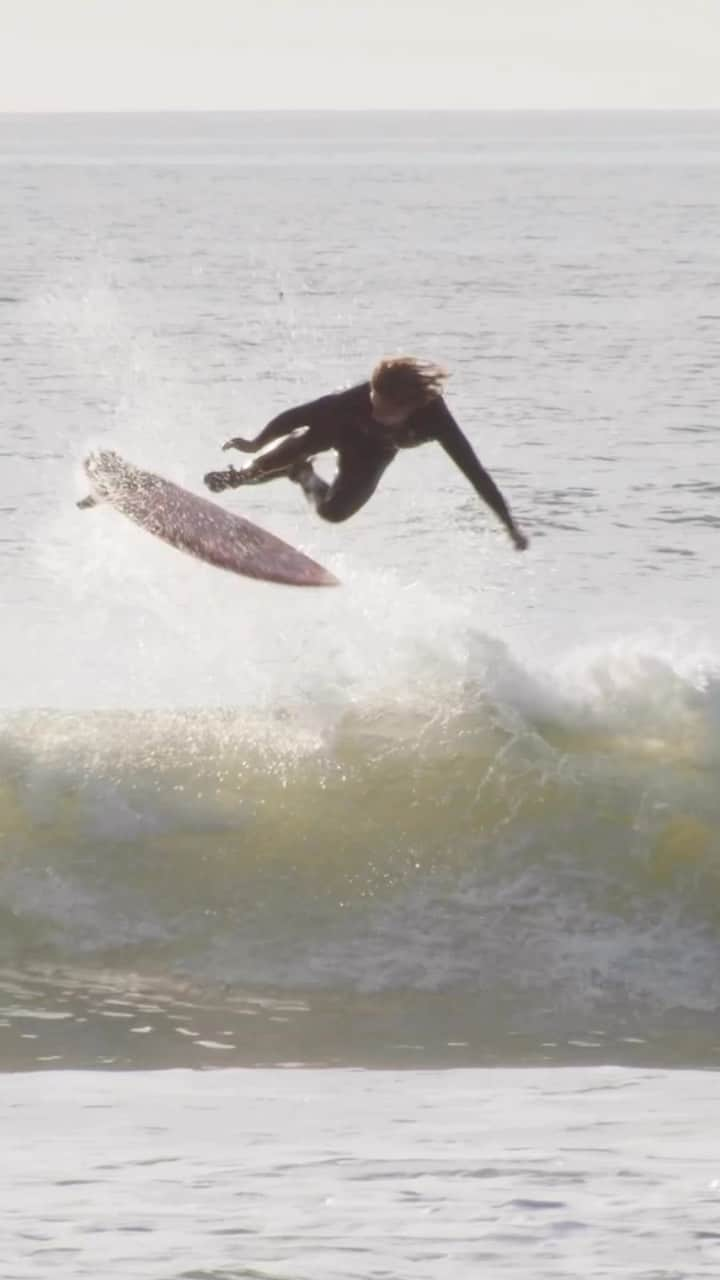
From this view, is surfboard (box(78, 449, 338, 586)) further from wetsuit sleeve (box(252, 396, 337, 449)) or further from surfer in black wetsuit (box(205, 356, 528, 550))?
wetsuit sleeve (box(252, 396, 337, 449))

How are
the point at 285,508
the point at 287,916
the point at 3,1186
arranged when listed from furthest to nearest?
the point at 285,508 < the point at 287,916 < the point at 3,1186

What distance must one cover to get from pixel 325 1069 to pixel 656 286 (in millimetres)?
43831

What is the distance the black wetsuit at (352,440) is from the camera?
36.6 feet

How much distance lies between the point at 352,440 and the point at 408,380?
0.59 meters

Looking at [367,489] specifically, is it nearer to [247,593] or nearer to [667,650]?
[667,650]

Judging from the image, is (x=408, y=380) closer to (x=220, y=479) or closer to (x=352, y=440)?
(x=352, y=440)

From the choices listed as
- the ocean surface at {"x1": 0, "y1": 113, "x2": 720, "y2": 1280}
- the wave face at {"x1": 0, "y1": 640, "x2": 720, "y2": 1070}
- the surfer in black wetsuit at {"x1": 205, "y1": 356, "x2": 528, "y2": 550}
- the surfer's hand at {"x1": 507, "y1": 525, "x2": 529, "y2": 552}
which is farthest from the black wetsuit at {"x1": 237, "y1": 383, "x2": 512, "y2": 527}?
the wave face at {"x1": 0, "y1": 640, "x2": 720, "y2": 1070}

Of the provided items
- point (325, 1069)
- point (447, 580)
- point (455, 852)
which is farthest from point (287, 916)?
point (447, 580)

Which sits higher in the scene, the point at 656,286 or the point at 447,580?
the point at 656,286

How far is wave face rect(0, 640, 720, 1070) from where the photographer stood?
9.94 meters

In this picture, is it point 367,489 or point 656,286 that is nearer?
point 367,489

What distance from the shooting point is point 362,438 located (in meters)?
11.5

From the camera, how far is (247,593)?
47.6 feet

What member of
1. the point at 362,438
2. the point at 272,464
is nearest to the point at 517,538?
the point at 362,438
